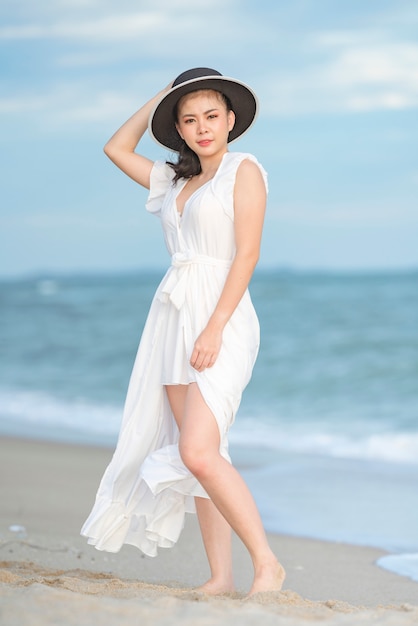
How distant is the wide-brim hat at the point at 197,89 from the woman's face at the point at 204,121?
3 centimetres

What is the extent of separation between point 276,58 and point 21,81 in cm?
418

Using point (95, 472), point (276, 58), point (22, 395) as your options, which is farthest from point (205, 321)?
point (276, 58)

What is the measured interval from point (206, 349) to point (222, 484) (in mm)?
439

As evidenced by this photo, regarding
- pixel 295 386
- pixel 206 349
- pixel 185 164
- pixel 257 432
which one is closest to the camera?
pixel 206 349

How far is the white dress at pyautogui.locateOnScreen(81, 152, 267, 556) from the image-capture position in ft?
11.0

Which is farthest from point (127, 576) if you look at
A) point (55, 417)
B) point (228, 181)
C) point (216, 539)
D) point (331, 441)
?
point (55, 417)

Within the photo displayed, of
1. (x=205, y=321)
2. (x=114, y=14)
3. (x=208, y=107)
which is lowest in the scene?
(x=205, y=321)

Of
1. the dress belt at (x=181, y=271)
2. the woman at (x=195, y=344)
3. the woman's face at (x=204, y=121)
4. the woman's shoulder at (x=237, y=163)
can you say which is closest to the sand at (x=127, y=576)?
the woman at (x=195, y=344)

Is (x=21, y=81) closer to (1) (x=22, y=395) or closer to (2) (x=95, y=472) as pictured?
(1) (x=22, y=395)

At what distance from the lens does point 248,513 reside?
128 inches

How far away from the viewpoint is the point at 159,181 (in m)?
3.74

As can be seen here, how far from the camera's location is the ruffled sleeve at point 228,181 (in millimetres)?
3350

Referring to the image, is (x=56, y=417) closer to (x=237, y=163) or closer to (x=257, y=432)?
(x=257, y=432)

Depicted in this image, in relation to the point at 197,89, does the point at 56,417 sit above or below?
below
